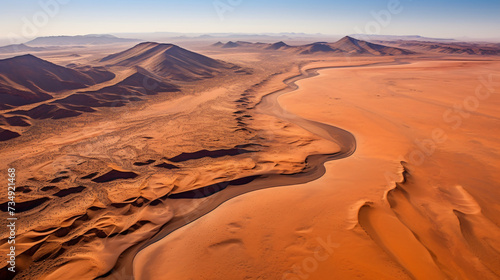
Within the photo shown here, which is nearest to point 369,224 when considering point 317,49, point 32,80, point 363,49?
point 32,80

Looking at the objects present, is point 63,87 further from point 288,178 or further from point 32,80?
point 288,178

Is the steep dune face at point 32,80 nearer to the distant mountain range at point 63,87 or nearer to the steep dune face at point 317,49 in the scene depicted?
the distant mountain range at point 63,87

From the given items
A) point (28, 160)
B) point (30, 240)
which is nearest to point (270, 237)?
point (30, 240)

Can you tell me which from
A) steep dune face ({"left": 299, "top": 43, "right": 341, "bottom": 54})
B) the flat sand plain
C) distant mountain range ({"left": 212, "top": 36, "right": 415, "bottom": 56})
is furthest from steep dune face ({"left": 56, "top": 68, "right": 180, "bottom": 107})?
steep dune face ({"left": 299, "top": 43, "right": 341, "bottom": 54})

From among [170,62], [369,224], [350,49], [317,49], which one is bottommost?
[369,224]

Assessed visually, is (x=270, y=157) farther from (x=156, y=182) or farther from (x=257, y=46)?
(x=257, y=46)

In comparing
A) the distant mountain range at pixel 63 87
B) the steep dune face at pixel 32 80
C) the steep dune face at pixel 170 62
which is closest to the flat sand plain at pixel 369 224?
the distant mountain range at pixel 63 87

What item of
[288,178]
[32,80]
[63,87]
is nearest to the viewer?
[288,178]
